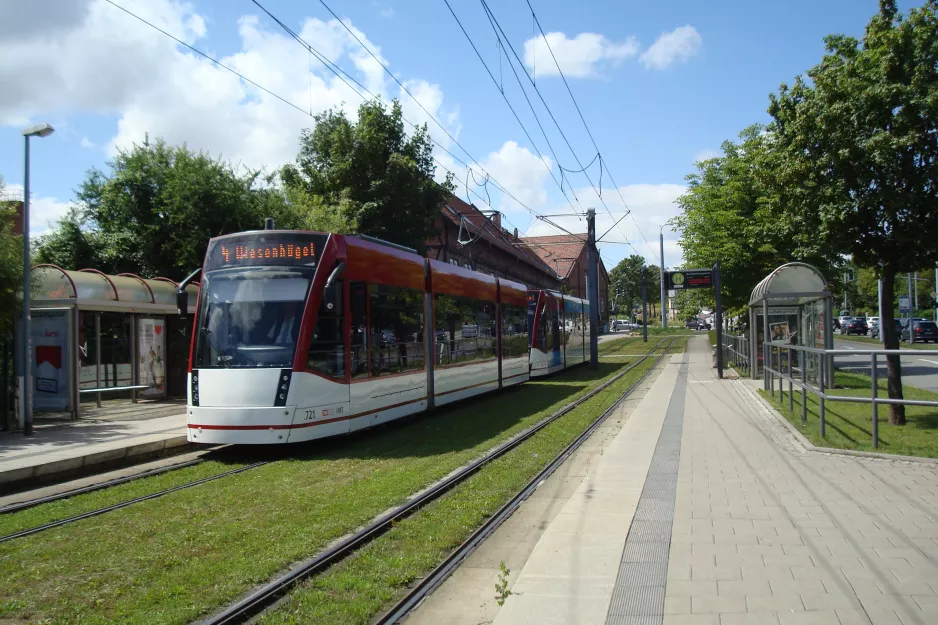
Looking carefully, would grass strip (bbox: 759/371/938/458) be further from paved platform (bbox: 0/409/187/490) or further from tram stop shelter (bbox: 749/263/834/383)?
paved platform (bbox: 0/409/187/490)

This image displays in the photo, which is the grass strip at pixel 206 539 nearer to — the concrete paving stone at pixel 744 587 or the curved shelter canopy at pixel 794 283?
the concrete paving stone at pixel 744 587

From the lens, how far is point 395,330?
13.3 meters

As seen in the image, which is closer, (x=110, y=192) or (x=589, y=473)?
(x=589, y=473)

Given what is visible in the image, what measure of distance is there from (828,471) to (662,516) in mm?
2907

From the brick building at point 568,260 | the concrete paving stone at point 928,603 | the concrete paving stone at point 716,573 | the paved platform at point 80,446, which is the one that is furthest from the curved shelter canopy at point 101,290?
the brick building at point 568,260

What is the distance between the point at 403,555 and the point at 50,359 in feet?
39.4

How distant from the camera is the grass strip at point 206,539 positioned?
196 inches

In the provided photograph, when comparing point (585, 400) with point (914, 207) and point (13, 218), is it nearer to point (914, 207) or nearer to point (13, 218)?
point (914, 207)

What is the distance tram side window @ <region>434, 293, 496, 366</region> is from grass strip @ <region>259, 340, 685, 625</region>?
5.61 meters

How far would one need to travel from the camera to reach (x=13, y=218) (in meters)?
15.7

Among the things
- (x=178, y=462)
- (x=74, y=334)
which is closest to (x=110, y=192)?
(x=74, y=334)

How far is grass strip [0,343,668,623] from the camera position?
16.3 feet

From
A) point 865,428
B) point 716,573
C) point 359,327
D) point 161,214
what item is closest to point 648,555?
point 716,573

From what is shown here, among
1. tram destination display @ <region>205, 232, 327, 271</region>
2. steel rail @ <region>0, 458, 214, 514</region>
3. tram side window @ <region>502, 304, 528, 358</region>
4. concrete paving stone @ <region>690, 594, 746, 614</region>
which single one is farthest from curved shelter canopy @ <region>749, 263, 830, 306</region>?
concrete paving stone @ <region>690, 594, 746, 614</region>
